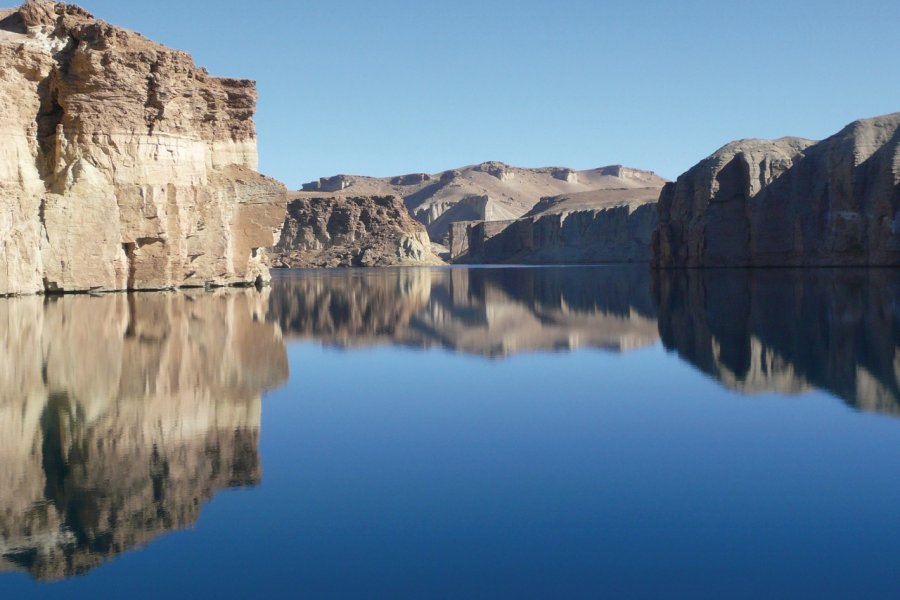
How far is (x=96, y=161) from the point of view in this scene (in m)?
33.4

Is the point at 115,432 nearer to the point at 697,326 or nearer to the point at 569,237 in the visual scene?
the point at 697,326

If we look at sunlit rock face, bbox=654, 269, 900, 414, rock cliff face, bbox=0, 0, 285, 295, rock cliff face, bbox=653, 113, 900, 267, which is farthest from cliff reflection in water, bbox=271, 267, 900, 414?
rock cliff face, bbox=653, 113, 900, 267

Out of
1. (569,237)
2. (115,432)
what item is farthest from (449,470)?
(569,237)

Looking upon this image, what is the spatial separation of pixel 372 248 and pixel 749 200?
61342 mm

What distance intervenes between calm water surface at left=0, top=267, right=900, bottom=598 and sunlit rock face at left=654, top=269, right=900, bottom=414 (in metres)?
0.13

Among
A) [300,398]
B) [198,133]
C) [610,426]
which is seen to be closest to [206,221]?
[198,133]

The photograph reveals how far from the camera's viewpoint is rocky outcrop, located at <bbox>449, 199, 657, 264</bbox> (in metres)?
133

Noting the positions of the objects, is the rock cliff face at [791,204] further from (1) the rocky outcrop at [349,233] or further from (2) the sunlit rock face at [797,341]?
(1) the rocky outcrop at [349,233]

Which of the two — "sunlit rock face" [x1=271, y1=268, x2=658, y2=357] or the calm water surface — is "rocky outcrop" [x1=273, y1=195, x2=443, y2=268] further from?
the calm water surface

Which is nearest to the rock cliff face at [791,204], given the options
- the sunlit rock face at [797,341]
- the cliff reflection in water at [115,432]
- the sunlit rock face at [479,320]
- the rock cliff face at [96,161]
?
the sunlit rock face at [479,320]

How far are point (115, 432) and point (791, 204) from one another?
215 feet

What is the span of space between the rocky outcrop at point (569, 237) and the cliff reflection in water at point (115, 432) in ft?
370

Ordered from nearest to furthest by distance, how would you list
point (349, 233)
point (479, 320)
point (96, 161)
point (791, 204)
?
point (479, 320) < point (96, 161) < point (791, 204) < point (349, 233)

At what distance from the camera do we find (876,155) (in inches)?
2327
